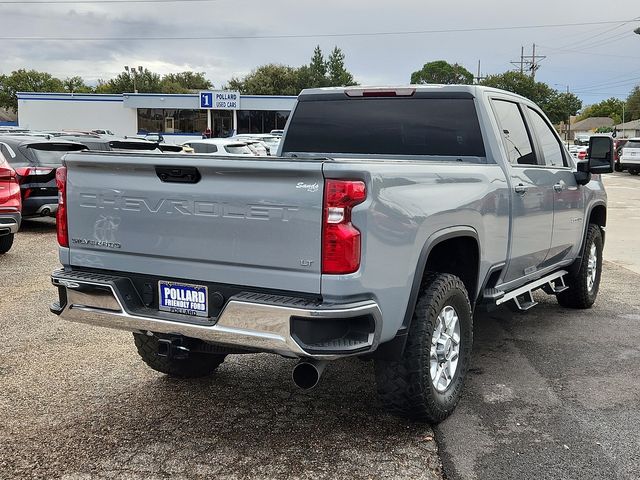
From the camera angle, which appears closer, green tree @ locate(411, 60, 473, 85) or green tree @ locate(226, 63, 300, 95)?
green tree @ locate(226, 63, 300, 95)

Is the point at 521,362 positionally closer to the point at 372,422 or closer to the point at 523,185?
the point at 523,185

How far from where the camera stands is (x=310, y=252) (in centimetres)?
335

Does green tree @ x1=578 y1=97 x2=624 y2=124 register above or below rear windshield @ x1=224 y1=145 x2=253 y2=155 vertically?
above

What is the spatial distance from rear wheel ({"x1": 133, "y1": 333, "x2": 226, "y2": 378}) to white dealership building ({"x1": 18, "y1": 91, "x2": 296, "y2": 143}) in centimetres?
5187

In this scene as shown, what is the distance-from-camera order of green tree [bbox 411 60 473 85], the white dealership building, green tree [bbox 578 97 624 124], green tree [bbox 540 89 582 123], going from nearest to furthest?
the white dealership building < green tree [bbox 540 89 582 123] < green tree [bbox 411 60 473 85] < green tree [bbox 578 97 624 124]

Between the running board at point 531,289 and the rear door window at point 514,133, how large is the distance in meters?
0.96

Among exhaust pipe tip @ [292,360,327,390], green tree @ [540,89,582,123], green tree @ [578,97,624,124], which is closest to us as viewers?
exhaust pipe tip @ [292,360,327,390]

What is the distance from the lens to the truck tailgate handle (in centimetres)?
363

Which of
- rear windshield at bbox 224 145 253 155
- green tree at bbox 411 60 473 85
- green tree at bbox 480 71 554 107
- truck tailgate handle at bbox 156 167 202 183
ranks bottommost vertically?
rear windshield at bbox 224 145 253 155

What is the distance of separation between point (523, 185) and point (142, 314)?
9.39ft

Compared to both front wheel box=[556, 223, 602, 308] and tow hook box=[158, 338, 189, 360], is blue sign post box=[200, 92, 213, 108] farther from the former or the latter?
tow hook box=[158, 338, 189, 360]

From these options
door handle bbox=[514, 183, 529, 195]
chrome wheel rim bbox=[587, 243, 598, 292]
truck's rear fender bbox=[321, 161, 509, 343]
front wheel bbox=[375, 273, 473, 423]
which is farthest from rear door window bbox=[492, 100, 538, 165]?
chrome wheel rim bbox=[587, 243, 598, 292]

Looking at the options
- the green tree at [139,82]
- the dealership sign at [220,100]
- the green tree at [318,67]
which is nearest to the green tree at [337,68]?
the green tree at [318,67]

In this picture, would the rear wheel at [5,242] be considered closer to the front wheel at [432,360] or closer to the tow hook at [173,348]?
the tow hook at [173,348]
